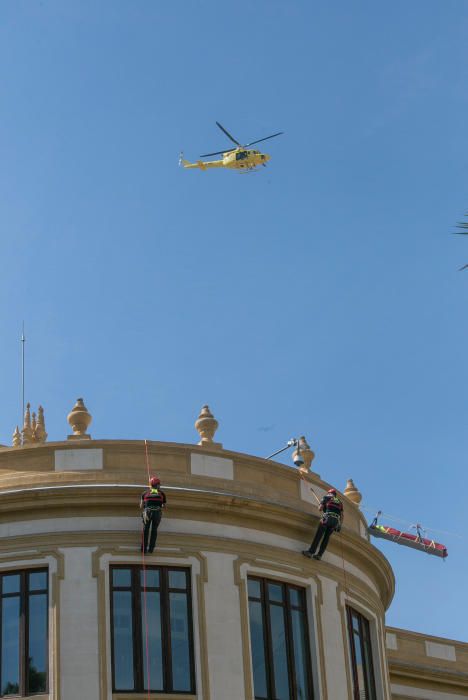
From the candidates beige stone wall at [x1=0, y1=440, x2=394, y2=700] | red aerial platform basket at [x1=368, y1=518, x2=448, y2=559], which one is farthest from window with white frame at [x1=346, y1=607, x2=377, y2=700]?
red aerial platform basket at [x1=368, y1=518, x2=448, y2=559]

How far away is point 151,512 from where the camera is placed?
30844mm

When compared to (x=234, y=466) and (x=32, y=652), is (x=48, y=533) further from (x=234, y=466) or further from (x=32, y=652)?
(x=234, y=466)

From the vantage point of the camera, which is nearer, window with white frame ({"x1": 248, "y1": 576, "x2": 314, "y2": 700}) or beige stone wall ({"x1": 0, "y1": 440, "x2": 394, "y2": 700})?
beige stone wall ({"x1": 0, "y1": 440, "x2": 394, "y2": 700})

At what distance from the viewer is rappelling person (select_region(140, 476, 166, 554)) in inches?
1216

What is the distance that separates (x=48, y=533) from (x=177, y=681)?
12.7ft

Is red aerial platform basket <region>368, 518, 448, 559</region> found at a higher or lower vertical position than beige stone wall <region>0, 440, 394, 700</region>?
higher

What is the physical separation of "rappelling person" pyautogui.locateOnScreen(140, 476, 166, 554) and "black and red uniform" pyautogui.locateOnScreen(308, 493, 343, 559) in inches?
154

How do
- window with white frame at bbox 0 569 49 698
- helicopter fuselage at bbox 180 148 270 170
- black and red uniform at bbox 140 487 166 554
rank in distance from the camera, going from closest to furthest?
window with white frame at bbox 0 569 49 698
black and red uniform at bbox 140 487 166 554
helicopter fuselage at bbox 180 148 270 170

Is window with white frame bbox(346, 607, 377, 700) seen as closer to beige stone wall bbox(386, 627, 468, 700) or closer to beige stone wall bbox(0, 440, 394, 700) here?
beige stone wall bbox(0, 440, 394, 700)

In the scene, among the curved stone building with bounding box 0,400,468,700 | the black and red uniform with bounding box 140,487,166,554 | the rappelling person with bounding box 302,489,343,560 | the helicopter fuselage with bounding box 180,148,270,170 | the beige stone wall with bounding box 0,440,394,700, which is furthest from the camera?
the helicopter fuselage with bounding box 180,148,270,170

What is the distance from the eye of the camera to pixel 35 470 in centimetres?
3234

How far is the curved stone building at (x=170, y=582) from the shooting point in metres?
30.4

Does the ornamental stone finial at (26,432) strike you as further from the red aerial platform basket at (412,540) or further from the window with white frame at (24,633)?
the red aerial platform basket at (412,540)

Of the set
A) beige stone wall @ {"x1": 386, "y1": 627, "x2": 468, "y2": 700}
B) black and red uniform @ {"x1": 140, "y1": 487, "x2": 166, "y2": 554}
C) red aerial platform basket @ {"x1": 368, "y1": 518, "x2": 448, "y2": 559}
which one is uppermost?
red aerial platform basket @ {"x1": 368, "y1": 518, "x2": 448, "y2": 559}
